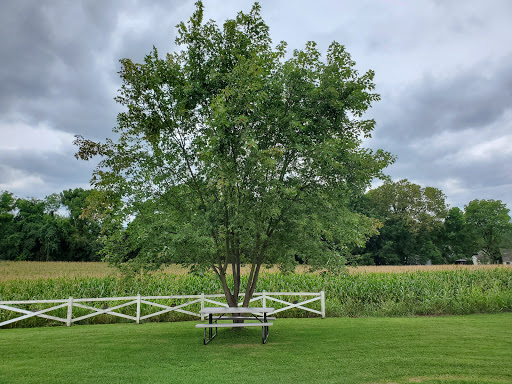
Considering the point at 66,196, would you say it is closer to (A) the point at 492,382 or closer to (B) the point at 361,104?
(B) the point at 361,104

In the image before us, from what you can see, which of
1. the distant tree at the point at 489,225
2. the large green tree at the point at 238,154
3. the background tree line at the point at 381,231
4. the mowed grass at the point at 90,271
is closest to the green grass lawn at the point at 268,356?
the large green tree at the point at 238,154

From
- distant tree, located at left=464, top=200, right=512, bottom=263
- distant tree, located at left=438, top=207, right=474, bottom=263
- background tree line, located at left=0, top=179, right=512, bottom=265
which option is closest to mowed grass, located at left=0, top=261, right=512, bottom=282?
background tree line, located at left=0, top=179, right=512, bottom=265

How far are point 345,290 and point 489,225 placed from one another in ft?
199

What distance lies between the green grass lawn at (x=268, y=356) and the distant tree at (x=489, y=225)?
60439 mm

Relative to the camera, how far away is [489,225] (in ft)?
206

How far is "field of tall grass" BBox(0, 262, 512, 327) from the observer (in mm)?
14781

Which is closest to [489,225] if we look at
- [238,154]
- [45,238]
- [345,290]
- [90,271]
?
[345,290]

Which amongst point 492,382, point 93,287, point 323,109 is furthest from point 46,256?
point 492,382

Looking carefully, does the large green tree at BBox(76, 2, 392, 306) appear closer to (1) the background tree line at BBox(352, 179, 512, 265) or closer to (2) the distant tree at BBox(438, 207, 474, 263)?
(1) the background tree line at BBox(352, 179, 512, 265)

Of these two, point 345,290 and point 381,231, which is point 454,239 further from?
point 345,290

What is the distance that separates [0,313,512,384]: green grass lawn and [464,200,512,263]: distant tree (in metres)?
60.4

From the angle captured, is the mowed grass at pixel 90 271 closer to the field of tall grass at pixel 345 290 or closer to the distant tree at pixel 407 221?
the field of tall grass at pixel 345 290

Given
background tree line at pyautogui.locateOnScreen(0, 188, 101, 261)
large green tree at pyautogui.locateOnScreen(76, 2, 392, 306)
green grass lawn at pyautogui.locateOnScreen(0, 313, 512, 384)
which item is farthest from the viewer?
background tree line at pyautogui.locateOnScreen(0, 188, 101, 261)

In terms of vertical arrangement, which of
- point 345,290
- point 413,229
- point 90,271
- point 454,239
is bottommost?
point 345,290
